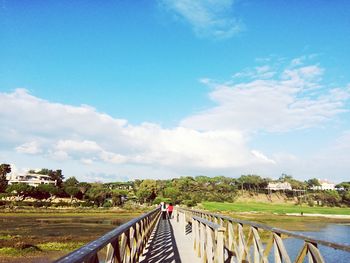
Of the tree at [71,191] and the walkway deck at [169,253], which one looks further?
the tree at [71,191]

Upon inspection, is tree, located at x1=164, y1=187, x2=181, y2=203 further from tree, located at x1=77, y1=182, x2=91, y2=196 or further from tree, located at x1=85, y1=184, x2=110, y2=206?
tree, located at x1=77, y1=182, x2=91, y2=196

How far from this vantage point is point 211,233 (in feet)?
22.3

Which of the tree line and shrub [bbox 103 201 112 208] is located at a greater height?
the tree line

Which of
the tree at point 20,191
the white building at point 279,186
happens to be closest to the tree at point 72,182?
the tree at point 20,191

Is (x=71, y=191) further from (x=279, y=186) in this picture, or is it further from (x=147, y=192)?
(x=279, y=186)

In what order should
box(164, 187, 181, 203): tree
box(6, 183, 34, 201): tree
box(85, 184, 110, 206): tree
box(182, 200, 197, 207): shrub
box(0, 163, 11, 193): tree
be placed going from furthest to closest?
box(0, 163, 11, 193): tree
box(85, 184, 110, 206): tree
box(164, 187, 181, 203): tree
box(6, 183, 34, 201): tree
box(182, 200, 197, 207): shrub

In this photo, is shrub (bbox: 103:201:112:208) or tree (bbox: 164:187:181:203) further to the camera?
tree (bbox: 164:187:181:203)

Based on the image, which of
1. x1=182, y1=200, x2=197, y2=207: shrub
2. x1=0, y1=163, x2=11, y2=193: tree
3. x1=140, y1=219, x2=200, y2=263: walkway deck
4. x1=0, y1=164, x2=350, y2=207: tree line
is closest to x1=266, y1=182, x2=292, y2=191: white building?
x1=0, y1=164, x2=350, y2=207: tree line

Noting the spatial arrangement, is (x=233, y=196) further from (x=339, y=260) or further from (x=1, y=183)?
(x=339, y=260)

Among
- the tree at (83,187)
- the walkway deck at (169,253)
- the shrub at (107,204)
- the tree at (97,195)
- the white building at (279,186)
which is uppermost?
the white building at (279,186)

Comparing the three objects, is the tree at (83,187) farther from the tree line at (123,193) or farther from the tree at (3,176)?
the tree at (3,176)

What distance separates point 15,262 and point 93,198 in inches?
2872

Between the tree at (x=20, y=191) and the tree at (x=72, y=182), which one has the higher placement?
the tree at (x=72, y=182)

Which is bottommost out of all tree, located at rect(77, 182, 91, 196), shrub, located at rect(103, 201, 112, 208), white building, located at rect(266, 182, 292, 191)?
shrub, located at rect(103, 201, 112, 208)
